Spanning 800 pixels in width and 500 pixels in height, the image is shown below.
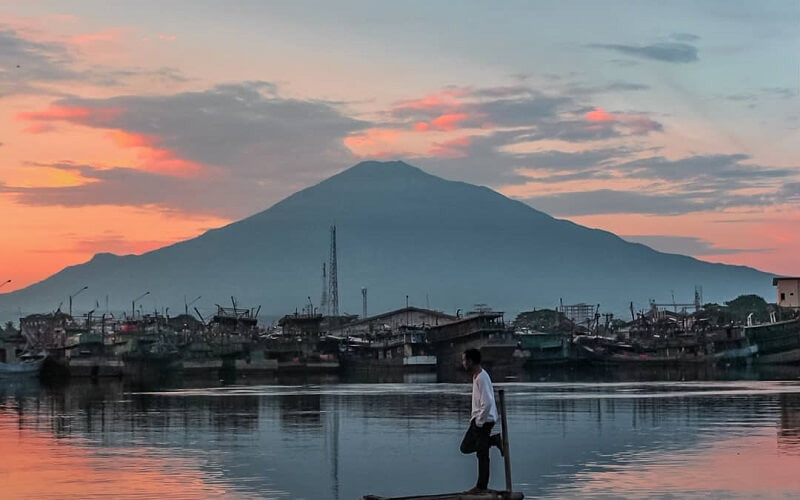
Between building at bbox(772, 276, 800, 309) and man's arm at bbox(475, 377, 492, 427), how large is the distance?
11617cm

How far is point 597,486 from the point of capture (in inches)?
1069

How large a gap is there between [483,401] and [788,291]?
118 metres

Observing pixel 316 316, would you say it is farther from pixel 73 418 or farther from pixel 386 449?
pixel 386 449

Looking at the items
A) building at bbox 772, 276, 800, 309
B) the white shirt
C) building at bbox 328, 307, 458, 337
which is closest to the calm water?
the white shirt

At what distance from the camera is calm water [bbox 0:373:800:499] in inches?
1091

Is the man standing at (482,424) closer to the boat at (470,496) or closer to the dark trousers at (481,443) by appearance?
the dark trousers at (481,443)

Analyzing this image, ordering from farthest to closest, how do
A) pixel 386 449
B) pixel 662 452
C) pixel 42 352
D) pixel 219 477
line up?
pixel 42 352
pixel 386 449
pixel 662 452
pixel 219 477

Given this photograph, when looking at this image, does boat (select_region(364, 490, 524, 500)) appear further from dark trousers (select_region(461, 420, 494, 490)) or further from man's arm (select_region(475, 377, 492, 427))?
man's arm (select_region(475, 377, 492, 427))

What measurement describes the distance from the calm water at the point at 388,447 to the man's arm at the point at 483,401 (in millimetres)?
5918

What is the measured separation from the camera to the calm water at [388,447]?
2770 cm

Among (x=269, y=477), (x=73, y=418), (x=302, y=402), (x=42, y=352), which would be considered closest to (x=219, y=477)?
(x=269, y=477)

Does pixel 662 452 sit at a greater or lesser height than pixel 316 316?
lesser

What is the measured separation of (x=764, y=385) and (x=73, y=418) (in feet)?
114

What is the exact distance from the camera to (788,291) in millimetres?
132750
